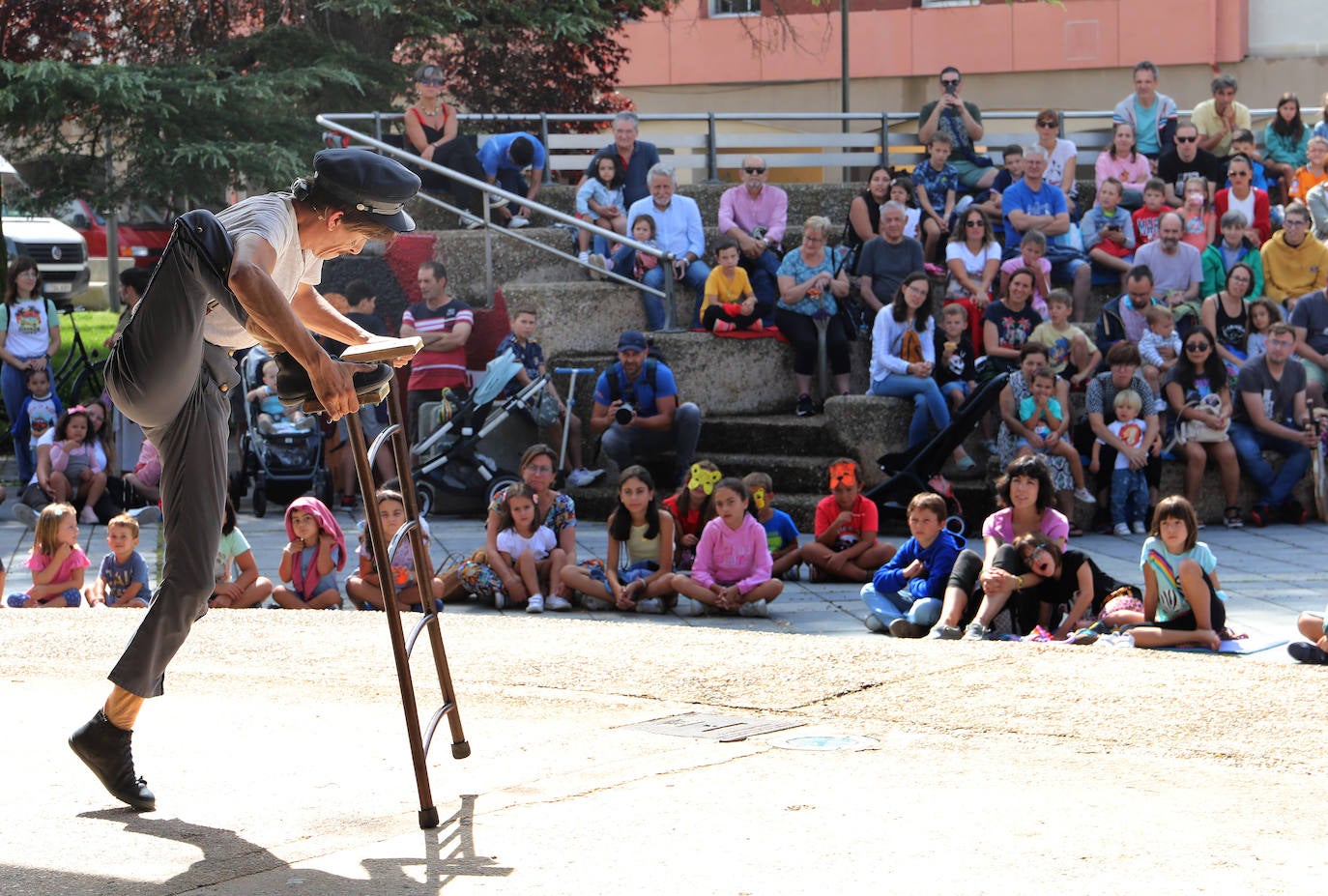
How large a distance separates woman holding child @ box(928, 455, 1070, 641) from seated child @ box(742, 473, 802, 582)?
5.10 feet

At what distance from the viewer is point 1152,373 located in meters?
12.5

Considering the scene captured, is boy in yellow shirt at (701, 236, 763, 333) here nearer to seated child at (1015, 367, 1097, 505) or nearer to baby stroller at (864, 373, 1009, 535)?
baby stroller at (864, 373, 1009, 535)

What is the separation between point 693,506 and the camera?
10273 millimetres

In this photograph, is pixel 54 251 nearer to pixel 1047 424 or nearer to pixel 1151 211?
Answer: pixel 1151 211

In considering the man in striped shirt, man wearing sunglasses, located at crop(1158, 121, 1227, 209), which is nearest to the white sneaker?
the man in striped shirt

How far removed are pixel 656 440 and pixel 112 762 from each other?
8339mm

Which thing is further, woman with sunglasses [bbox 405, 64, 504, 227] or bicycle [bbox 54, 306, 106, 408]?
woman with sunglasses [bbox 405, 64, 504, 227]

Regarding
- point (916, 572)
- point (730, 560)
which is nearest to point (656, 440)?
point (730, 560)

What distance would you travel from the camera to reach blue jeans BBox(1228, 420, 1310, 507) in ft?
39.9

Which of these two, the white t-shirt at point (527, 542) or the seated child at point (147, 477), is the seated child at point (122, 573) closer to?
the white t-shirt at point (527, 542)

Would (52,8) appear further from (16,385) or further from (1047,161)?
(1047,161)

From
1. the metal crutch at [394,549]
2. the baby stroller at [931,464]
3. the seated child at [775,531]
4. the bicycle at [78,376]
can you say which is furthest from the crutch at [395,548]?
the bicycle at [78,376]

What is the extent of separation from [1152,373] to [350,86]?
8.53 m

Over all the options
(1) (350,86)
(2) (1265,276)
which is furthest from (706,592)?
(1) (350,86)
